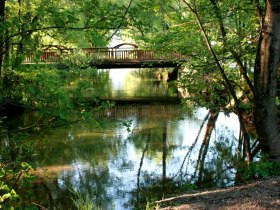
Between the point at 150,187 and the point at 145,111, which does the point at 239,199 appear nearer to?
the point at 150,187

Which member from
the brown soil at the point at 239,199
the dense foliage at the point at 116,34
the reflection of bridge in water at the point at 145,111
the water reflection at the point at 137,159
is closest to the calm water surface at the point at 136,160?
the water reflection at the point at 137,159

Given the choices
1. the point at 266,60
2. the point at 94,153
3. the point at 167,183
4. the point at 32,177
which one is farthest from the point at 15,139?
the point at 94,153

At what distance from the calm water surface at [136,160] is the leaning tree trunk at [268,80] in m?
2.12

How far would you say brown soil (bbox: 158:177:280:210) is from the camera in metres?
4.59

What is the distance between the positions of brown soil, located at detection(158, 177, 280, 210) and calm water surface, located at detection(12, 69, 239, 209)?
4.77 feet

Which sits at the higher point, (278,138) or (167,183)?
(278,138)

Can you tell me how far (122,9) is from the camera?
13.6ft

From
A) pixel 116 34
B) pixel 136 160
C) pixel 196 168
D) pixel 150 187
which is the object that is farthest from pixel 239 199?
pixel 136 160

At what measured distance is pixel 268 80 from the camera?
5.26m

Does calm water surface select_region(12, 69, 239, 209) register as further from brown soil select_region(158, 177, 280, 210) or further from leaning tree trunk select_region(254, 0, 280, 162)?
leaning tree trunk select_region(254, 0, 280, 162)

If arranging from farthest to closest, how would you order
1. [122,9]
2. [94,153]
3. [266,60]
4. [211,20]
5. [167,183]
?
[94,153]
[167,183]
[211,20]
[266,60]
[122,9]

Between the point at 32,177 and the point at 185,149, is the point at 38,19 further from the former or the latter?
the point at 185,149

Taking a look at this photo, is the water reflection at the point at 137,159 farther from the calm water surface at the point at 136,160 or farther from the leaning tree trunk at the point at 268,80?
the leaning tree trunk at the point at 268,80

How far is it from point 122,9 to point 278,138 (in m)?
3.33
